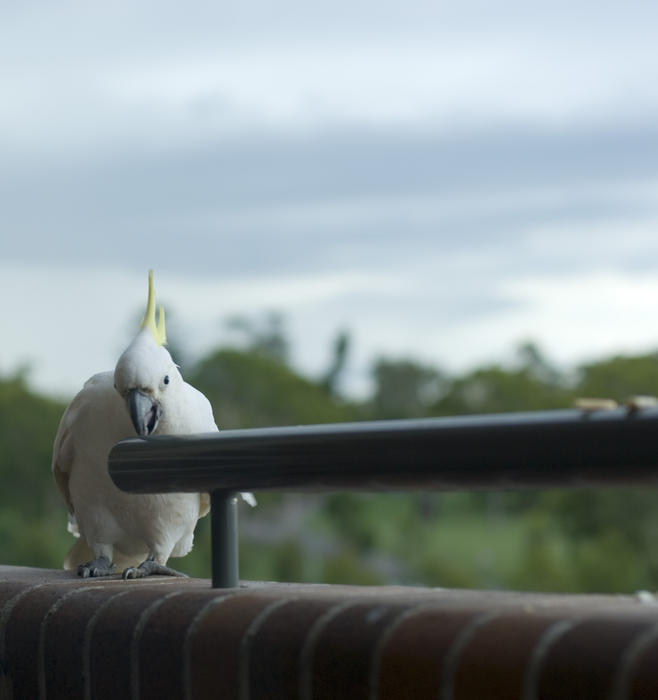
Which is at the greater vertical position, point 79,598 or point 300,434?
point 300,434

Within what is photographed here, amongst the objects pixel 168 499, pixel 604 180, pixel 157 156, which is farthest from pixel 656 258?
pixel 168 499

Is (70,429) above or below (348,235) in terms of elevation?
below

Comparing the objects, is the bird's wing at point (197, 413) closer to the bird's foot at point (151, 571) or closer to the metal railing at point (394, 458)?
the bird's foot at point (151, 571)

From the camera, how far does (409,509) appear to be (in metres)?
25.6

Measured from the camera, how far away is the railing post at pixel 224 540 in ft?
3.76

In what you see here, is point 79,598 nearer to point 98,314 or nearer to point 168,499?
point 168,499

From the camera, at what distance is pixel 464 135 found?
3178 centimetres

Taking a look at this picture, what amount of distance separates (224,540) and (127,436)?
0.89m

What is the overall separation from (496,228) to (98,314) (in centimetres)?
1263

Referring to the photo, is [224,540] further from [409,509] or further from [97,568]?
[409,509]

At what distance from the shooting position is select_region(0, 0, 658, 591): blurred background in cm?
2105

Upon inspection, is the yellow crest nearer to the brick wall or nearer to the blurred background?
the brick wall

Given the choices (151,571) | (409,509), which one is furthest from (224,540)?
(409,509)

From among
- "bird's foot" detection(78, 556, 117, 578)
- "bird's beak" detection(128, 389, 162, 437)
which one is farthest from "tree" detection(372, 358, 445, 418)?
"bird's beak" detection(128, 389, 162, 437)
